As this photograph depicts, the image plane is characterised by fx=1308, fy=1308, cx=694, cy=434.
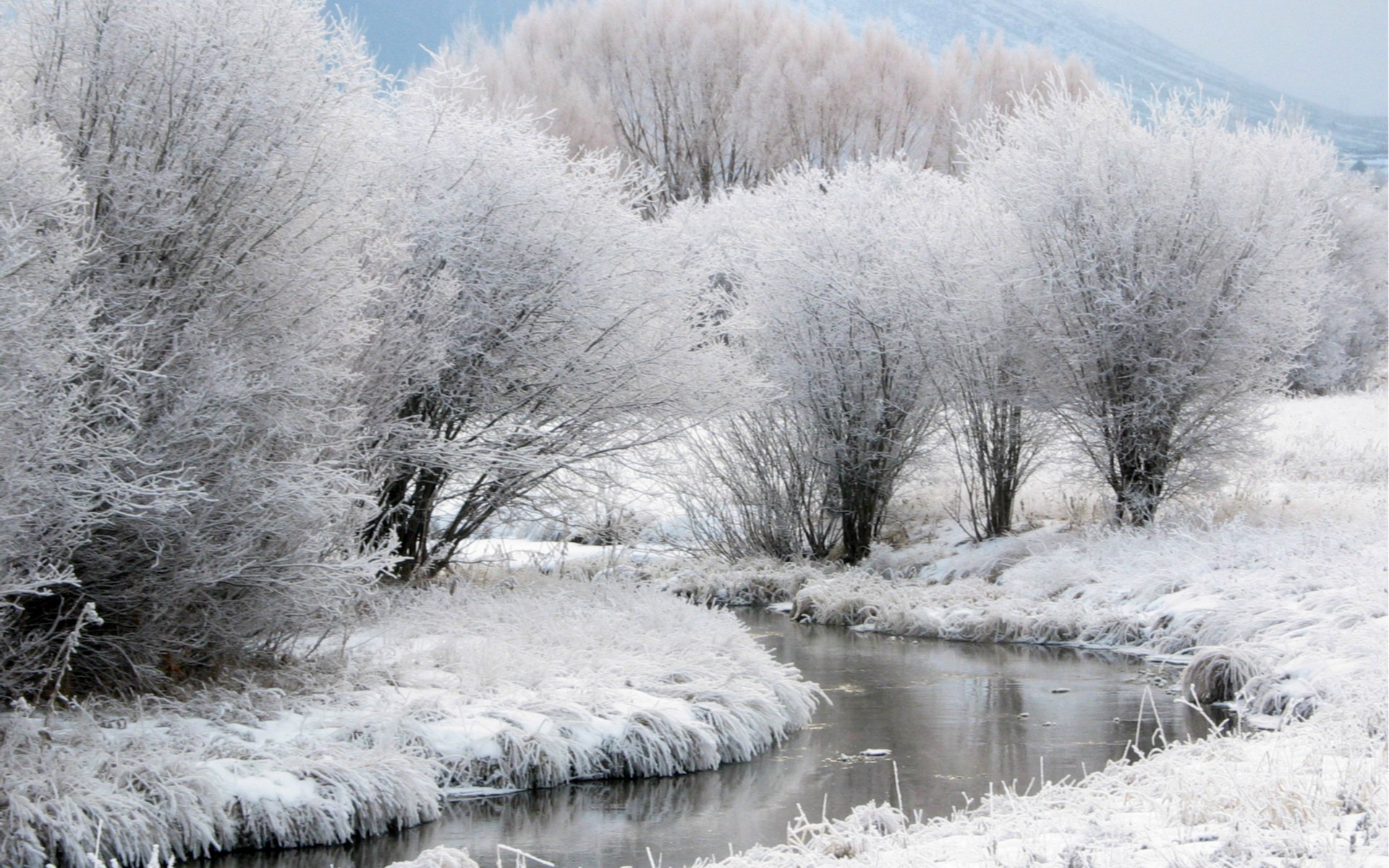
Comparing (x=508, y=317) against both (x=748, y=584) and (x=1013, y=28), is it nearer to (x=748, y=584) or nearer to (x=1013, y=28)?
(x=748, y=584)

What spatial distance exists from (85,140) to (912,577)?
12409 mm

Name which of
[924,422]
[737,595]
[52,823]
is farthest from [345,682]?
[924,422]

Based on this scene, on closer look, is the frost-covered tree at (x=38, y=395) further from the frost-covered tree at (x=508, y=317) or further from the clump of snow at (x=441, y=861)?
the frost-covered tree at (x=508, y=317)

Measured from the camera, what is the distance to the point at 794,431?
61.2 feet

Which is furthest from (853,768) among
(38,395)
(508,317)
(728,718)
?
(508,317)

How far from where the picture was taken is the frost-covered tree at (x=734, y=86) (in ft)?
124

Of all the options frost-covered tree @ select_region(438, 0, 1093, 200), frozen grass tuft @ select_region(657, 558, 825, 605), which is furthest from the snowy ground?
frost-covered tree @ select_region(438, 0, 1093, 200)

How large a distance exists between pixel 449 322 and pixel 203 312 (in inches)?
141

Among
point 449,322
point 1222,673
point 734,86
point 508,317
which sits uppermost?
A: point 734,86

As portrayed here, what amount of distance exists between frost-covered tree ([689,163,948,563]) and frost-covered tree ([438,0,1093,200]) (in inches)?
746

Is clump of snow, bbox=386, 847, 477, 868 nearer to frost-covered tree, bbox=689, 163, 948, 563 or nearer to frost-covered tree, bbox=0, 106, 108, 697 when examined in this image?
frost-covered tree, bbox=0, 106, 108, 697

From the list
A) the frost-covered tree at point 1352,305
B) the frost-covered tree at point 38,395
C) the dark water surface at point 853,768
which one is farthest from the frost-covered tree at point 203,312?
the frost-covered tree at point 1352,305

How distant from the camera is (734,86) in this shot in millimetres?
38938

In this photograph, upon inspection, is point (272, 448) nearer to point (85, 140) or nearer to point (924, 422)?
point (85, 140)
